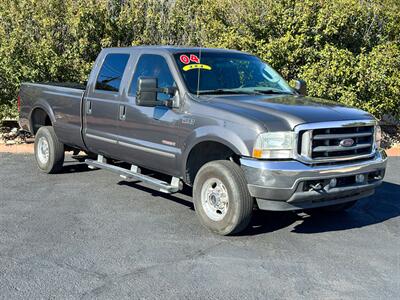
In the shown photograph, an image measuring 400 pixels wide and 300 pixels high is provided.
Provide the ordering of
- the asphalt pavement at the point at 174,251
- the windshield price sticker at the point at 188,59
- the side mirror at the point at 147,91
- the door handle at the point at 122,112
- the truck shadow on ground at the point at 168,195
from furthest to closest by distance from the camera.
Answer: the truck shadow on ground at the point at 168,195
the door handle at the point at 122,112
the windshield price sticker at the point at 188,59
the side mirror at the point at 147,91
the asphalt pavement at the point at 174,251

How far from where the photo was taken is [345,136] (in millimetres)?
5059

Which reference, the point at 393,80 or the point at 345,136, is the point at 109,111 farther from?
the point at 393,80

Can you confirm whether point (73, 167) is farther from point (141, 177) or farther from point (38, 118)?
point (141, 177)

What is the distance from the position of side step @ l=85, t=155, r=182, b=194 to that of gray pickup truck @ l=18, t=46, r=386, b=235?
0.02m

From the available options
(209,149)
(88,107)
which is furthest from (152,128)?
(88,107)

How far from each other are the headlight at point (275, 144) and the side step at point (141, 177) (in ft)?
4.62

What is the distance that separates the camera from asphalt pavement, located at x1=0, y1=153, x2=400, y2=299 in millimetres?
3990

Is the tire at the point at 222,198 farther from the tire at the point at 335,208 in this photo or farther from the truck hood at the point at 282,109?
the tire at the point at 335,208

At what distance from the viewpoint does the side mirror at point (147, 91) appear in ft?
17.8

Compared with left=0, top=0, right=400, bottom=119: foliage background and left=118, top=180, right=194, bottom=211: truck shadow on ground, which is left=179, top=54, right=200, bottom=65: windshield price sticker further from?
left=0, top=0, right=400, bottom=119: foliage background

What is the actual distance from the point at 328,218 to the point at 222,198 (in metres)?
1.62

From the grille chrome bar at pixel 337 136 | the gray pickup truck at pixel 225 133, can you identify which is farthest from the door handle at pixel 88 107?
the grille chrome bar at pixel 337 136

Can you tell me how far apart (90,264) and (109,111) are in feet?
8.68

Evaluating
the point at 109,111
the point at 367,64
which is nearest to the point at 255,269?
the point at 109,111
